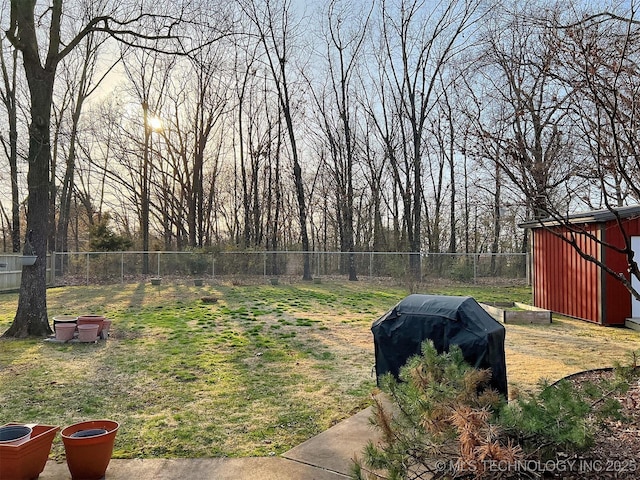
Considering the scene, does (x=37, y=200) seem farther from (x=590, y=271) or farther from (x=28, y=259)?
(x=590, y=271)

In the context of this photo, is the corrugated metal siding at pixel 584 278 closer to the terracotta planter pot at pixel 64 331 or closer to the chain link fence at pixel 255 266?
the chain link fence at pixel 255 266

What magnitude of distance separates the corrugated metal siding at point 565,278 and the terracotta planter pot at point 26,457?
10.1 meters

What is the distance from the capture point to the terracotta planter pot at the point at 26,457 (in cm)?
284

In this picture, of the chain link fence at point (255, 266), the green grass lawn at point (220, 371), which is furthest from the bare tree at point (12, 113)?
the green grass lawn at point (220, 371)

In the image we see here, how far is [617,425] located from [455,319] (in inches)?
54.1

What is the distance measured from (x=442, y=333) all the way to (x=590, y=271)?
758 centimetres

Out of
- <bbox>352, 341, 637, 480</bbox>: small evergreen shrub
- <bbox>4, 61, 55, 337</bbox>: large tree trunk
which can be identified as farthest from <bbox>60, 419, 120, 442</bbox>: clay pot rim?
→ <bbox>4, 61, 55, 337</bbox>: large tree trunk

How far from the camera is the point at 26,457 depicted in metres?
2.90

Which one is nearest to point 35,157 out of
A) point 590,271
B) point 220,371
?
point 220,371

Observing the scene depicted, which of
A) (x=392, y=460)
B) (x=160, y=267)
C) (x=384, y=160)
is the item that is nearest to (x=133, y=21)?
(x=392, y=460)

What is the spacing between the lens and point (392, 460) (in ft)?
8.13

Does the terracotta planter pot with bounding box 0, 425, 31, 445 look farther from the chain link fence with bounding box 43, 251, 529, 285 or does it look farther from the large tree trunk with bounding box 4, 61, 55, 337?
the chain link fence with bounding box 43, 251, 529, 285

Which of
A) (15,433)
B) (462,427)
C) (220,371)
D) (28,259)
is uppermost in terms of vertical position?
(28,259)

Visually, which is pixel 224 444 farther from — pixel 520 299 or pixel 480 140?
pixel 520 299
